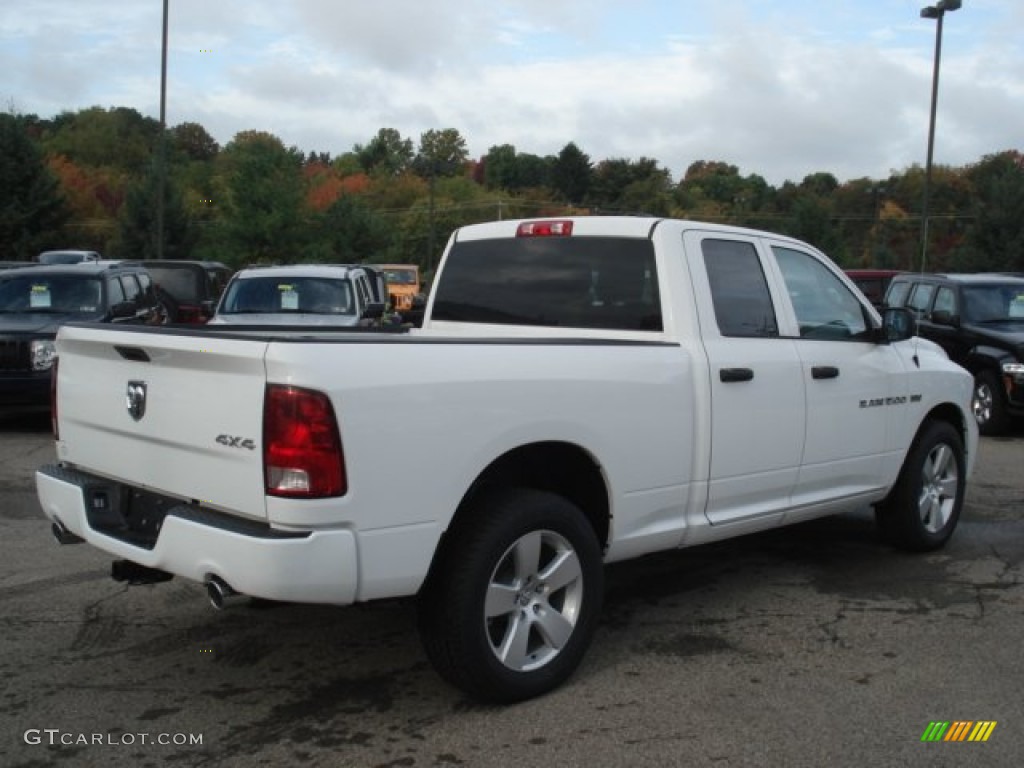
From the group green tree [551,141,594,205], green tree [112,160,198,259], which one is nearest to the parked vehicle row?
green tree [112,160,198,259]

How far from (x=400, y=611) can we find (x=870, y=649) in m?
2.23

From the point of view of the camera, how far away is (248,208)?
44.8 meters

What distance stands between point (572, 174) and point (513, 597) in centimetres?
10432

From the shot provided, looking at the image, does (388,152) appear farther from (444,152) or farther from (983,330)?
(983,330)

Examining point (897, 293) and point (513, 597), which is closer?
point (513, 597)

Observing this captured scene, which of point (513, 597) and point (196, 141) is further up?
point (196, 141)

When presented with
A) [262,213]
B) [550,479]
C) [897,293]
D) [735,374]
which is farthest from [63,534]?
[262,213]

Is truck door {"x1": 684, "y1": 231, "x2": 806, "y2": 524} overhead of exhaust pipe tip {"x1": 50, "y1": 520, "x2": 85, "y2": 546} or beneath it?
overhead

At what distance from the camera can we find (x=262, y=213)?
1759 inches

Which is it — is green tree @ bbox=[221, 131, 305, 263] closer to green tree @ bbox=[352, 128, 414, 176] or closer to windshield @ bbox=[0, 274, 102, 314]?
windshield @ bbox=[0, 274, 102, 314]

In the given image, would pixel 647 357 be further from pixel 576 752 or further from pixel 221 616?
pixel 221 616

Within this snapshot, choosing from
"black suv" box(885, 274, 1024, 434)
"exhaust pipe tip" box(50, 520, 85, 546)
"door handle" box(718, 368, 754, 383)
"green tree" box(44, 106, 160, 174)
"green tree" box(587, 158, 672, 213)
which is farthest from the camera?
"green tree" box(44, 106, 160, 174)

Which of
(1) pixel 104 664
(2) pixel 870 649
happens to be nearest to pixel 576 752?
(2) pixel 870 649

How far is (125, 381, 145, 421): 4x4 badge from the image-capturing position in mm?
3838
